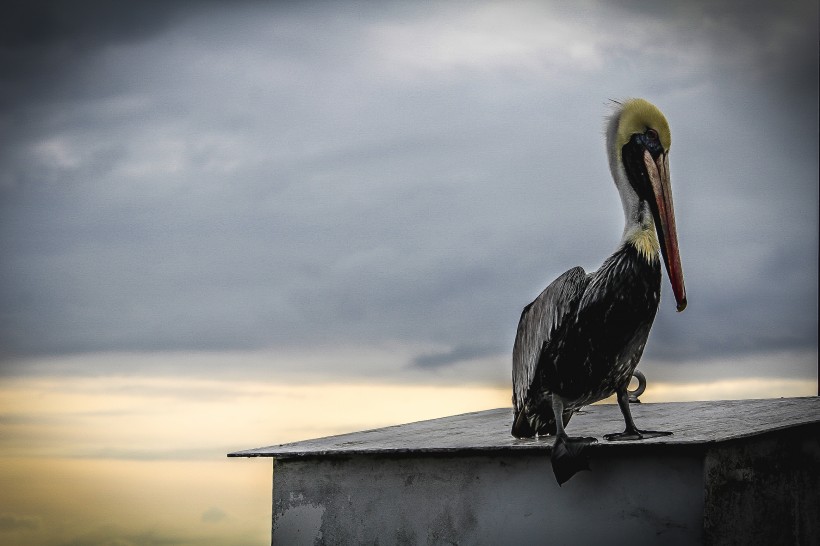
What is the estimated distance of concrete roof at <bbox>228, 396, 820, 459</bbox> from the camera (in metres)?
8.01

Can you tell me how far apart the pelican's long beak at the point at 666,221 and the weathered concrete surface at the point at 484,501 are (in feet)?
5.15

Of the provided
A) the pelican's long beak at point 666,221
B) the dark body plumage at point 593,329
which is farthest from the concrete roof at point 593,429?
the pelican's long beak at point 666,221

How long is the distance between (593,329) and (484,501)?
1630 mm

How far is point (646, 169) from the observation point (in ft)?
27.6

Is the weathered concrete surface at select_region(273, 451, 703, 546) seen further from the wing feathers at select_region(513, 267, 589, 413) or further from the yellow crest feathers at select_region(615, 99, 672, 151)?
the yellow crest feathers at select_region(615, 99, 672, 151)

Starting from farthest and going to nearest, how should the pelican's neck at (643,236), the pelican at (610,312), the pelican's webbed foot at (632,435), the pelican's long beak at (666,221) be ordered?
the pelican's long beak at (666,221)
the pelican's neck at (643,236)
the pelican at (610,312)
the pelican's webbed foot at (632,435)

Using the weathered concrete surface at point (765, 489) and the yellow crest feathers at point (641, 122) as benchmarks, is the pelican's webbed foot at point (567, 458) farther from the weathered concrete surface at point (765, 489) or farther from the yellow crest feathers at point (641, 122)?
the yellow crest feathers at point (641, 122)

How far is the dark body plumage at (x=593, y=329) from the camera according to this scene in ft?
25.8

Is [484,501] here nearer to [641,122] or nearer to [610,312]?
[610,312]

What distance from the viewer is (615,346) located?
7938mm

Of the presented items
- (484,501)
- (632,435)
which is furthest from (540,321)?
(484,501)

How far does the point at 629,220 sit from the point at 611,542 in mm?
2460

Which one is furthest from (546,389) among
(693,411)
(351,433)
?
(351,433)

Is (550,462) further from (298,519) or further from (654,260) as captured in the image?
(298,519)
